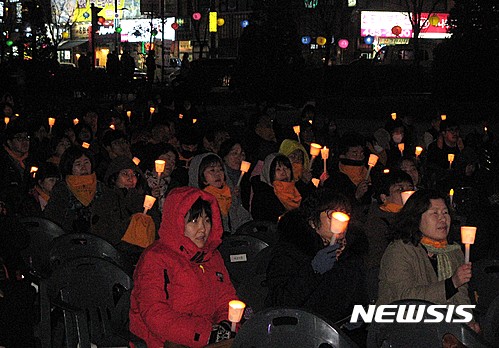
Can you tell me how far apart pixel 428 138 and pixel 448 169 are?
241cm

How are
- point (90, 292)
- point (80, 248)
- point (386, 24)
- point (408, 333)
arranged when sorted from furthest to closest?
point (386, 24) < point (80, 248) < point (90, 292) < point (408, 333)

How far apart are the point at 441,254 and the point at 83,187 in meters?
4.09

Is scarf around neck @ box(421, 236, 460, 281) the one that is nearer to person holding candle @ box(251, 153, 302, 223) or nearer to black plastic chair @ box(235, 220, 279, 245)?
black plastic chair @ box(235, 220, 279, 245)

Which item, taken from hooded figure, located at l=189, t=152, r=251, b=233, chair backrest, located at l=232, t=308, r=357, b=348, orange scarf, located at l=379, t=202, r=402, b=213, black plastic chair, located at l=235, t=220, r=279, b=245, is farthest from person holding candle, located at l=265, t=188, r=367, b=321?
hooded figure, located at l=189, t=152, r=251, b=233

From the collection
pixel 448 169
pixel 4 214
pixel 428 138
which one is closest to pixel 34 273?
pixel 4 214

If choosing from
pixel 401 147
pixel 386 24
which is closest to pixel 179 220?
pixel 401 147

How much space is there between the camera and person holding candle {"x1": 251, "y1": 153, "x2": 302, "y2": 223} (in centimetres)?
843

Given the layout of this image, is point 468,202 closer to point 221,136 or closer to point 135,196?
point 135,196

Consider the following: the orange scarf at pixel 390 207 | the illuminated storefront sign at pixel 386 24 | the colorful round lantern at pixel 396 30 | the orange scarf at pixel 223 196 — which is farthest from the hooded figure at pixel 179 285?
the illuminated storefront sign at pixel 386 24

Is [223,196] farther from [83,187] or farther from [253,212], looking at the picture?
[83,187]

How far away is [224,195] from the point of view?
8.40 metres

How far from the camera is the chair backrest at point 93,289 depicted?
554 cm

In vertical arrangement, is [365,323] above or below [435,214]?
below

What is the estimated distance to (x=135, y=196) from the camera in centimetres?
780
